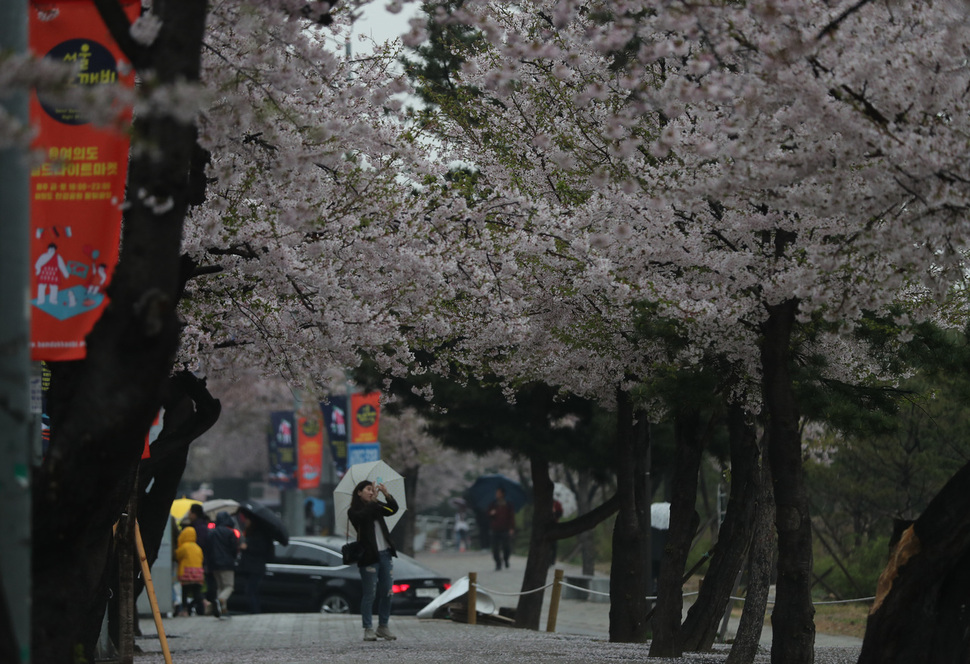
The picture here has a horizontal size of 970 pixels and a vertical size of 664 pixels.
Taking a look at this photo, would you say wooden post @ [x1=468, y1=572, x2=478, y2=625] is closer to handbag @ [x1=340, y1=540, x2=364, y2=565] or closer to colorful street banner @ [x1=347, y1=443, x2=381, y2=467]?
handbag @ [x1=340, y1=540, x2=364, y2=565]

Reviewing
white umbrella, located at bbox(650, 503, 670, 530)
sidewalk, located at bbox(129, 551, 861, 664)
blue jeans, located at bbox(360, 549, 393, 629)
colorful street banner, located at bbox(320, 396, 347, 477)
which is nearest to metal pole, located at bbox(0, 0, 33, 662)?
sidewalk, located at bbox(129, 551, 861, 664)

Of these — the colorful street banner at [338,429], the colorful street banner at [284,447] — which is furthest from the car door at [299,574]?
the colorful street banner at [284,447]

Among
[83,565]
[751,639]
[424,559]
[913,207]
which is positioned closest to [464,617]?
[751,639]

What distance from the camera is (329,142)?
955cm

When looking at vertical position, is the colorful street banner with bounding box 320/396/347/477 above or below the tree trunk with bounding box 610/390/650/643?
above

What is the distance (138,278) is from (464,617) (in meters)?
16.0

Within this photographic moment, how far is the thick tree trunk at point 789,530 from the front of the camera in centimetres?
898

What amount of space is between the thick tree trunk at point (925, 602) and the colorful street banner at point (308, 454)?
2667cm

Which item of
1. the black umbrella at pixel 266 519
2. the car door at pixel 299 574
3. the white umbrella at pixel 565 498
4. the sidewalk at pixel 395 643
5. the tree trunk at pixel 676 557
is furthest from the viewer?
the white umbrella at pixel 565 498

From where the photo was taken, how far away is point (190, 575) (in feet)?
68.5

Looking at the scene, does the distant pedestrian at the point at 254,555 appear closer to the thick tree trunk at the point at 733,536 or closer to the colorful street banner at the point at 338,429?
the colorful street banner at the point at 338,429

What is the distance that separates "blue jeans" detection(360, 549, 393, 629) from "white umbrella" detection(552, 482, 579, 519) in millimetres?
25221

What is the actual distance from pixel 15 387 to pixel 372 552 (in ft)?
36.6

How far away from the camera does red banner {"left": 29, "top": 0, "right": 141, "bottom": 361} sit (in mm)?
6137
